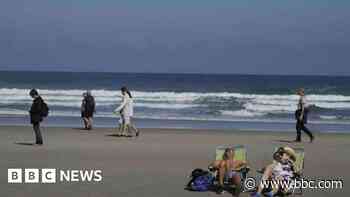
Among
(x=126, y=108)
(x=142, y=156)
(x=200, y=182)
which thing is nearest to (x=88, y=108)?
(x=126, y=108)

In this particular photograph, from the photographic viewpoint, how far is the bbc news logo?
9.83m

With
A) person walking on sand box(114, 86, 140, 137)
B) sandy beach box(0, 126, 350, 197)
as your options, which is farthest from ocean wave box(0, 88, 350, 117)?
person walking on sand box(114, 86, 140, 137)

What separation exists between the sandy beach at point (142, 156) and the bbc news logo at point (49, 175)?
0.17 m

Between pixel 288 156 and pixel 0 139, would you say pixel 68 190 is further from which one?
pixel 0 139

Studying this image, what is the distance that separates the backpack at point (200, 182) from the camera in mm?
9148

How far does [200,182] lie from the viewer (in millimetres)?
9188

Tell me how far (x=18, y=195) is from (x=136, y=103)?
94.5ft

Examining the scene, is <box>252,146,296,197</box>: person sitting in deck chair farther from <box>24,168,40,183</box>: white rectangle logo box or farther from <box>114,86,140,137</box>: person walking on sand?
<box>114,86,140,137</box>: person walking on sand

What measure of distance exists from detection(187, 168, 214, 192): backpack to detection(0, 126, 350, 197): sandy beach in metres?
0.15

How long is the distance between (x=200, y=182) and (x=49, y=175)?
2.72 meters

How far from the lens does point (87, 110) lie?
1939 cm

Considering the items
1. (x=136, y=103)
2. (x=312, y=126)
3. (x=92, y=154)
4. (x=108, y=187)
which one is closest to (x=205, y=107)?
(x=136, y=103)

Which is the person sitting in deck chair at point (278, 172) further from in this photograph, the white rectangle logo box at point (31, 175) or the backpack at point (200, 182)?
the white rectangle logo box at point (31, 175)

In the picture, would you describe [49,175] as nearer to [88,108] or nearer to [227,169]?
[227,169]
